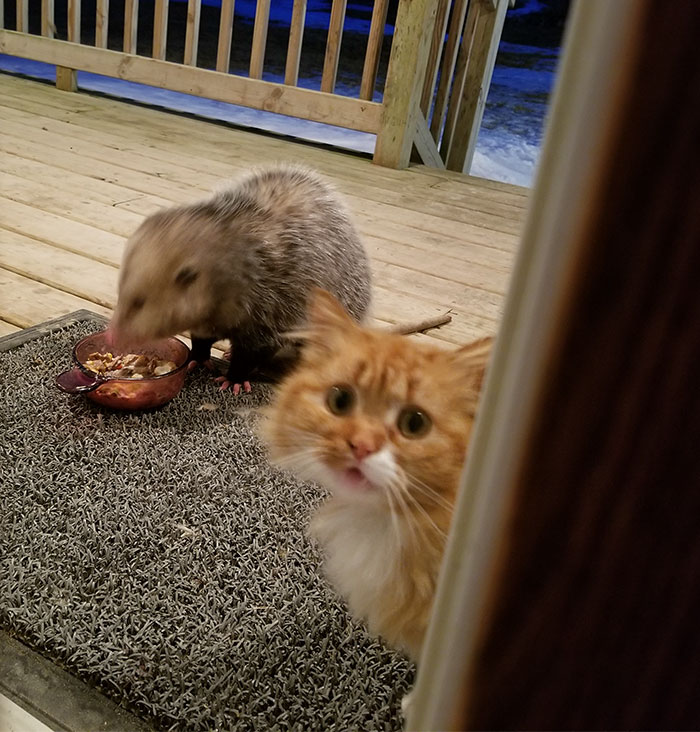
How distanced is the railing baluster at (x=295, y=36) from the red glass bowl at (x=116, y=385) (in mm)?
2707

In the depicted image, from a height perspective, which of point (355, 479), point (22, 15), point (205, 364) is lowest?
point (205, 364)

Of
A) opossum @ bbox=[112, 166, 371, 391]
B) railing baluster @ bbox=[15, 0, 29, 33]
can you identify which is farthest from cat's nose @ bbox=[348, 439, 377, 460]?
railing baluster @ bbox=[15, 0, 29, 33]

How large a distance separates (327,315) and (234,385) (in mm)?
857

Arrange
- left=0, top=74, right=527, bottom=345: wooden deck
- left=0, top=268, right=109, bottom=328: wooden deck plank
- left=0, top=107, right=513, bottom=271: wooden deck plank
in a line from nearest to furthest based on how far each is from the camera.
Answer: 1. left=0, top=268, right=109, bottom=328: wooden deck plank
2. left=0, top=74, right=527, bottom=345: wooden deck
3. left=0, top=107, right=513, bottom=271: wooden deck plank

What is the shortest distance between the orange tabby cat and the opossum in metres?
0.58

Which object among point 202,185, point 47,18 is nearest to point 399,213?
point 202,185

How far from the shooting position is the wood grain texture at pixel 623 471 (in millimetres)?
216

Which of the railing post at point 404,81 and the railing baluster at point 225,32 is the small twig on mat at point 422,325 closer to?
the railing post at point 404,81

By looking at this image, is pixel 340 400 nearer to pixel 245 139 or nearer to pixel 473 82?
pixel 245 139

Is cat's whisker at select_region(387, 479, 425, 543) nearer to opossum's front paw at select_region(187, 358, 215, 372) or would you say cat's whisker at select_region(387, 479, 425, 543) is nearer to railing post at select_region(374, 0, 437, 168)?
opossum's front paw at select_region(187, 358, 215, 372)

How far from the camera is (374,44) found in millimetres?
3559

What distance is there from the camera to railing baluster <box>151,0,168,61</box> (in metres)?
3.97

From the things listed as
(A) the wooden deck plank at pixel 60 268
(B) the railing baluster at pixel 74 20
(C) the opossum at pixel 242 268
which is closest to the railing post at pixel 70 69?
(B) the railing baluster at pixel 74 20

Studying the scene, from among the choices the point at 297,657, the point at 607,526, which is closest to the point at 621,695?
the point at 607,526
